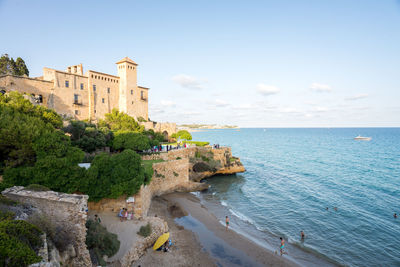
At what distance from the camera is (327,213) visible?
20250mm

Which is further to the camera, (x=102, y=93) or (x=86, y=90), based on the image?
(x=102, y=93)

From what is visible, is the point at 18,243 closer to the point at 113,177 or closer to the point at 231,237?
the point at 113,177

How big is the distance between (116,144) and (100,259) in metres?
17.1

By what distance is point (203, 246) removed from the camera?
14.1 meters

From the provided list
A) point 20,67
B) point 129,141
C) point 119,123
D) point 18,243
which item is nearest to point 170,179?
point 129,141

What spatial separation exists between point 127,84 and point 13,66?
65.1ft

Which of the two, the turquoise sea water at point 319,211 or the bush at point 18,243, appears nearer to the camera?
the bush at point 18,243

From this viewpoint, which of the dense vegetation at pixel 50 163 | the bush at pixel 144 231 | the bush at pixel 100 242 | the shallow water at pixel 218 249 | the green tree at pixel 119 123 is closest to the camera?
the bush at pixel 100 242

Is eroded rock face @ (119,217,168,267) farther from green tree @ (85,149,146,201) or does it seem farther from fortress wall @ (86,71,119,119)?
fortress wall @ (86,71,119,119)

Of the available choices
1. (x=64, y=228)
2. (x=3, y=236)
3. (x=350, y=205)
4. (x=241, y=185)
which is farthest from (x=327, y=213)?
(x=3, y=236)

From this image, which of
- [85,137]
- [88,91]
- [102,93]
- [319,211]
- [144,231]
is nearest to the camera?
[144,231]

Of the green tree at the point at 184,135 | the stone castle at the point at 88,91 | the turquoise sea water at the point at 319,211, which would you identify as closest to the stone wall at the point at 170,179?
the turquoise sea water at the point at 319,211

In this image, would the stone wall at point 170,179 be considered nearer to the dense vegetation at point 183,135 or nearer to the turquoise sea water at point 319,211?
the turquoise sea water at point 319,211

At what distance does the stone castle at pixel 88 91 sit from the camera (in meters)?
28.6
